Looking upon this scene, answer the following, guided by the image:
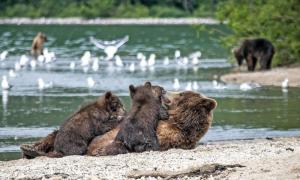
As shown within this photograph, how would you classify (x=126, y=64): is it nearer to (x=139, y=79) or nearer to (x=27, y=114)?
(x=139, y=79)

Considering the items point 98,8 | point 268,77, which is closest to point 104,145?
point 268,77

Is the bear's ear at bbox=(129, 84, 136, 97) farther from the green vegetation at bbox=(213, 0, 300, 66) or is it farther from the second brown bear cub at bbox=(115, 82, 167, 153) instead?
the green vegetation at bbox=(213, 0, 300, 66)

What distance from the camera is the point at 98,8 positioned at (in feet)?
355

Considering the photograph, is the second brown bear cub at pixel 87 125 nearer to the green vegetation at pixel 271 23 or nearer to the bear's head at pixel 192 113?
the bear's head at pixel 192 113

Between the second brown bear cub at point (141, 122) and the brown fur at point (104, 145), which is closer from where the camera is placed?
the second brown bear cub at point (141, 122)

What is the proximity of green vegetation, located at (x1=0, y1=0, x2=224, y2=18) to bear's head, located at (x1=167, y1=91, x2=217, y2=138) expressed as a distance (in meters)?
88.7

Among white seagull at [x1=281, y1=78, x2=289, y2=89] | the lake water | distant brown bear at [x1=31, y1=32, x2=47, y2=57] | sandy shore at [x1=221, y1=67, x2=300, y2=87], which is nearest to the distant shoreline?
the lake water

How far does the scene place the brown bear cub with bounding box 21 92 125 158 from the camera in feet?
45.8

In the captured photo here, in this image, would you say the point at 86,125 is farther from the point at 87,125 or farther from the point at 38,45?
the point at 38,45

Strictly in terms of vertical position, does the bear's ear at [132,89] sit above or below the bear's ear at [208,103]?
above

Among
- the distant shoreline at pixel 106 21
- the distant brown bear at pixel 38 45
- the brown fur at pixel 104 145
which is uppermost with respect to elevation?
the brown fur at pixel 104 145

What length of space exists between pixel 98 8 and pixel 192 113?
94.8 metres

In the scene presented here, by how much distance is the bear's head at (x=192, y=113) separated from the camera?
13883mm

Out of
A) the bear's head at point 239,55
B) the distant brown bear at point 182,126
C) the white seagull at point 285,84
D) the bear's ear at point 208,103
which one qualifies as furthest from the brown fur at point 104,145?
the bear's head at point 239,55
